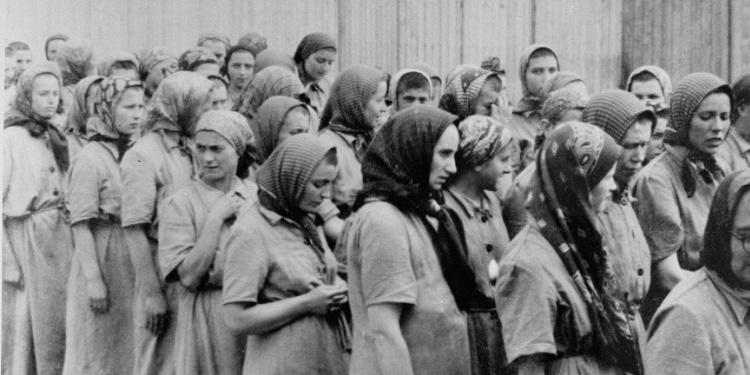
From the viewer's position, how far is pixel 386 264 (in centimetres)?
438

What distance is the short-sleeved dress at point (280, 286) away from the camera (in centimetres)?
488

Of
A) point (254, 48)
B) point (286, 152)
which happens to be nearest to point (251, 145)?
point (286, 152)

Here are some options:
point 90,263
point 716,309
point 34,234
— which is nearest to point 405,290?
point 716,309

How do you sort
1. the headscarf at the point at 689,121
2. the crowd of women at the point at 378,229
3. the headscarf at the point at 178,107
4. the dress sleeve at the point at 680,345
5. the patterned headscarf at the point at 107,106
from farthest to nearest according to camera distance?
the patterned headscarf at the point at 107,106, the headscarf at the point at 178,107, the headscarf at the point at 689,121, the crowd of women at the point at 378,229, the dress sleeve at the point at 680,345

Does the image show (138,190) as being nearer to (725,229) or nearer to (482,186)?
(482,186)

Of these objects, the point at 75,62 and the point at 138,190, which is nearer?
the point at 138,190

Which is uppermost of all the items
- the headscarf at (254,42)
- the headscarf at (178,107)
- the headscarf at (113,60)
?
the headscarf at (254,42)

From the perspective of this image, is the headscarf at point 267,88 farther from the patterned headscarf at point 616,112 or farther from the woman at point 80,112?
the patterned headscarf at point 616,112

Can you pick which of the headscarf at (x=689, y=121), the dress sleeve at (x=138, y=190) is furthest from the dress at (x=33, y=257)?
the headscarf at (x=689, y=121)

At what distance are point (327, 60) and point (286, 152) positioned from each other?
169 inches

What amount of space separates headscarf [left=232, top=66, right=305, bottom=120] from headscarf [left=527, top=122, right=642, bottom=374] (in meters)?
3.32

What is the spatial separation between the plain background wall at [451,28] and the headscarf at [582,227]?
7.62 metres

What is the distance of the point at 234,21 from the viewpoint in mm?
13953

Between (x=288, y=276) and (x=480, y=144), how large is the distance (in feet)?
3.41
